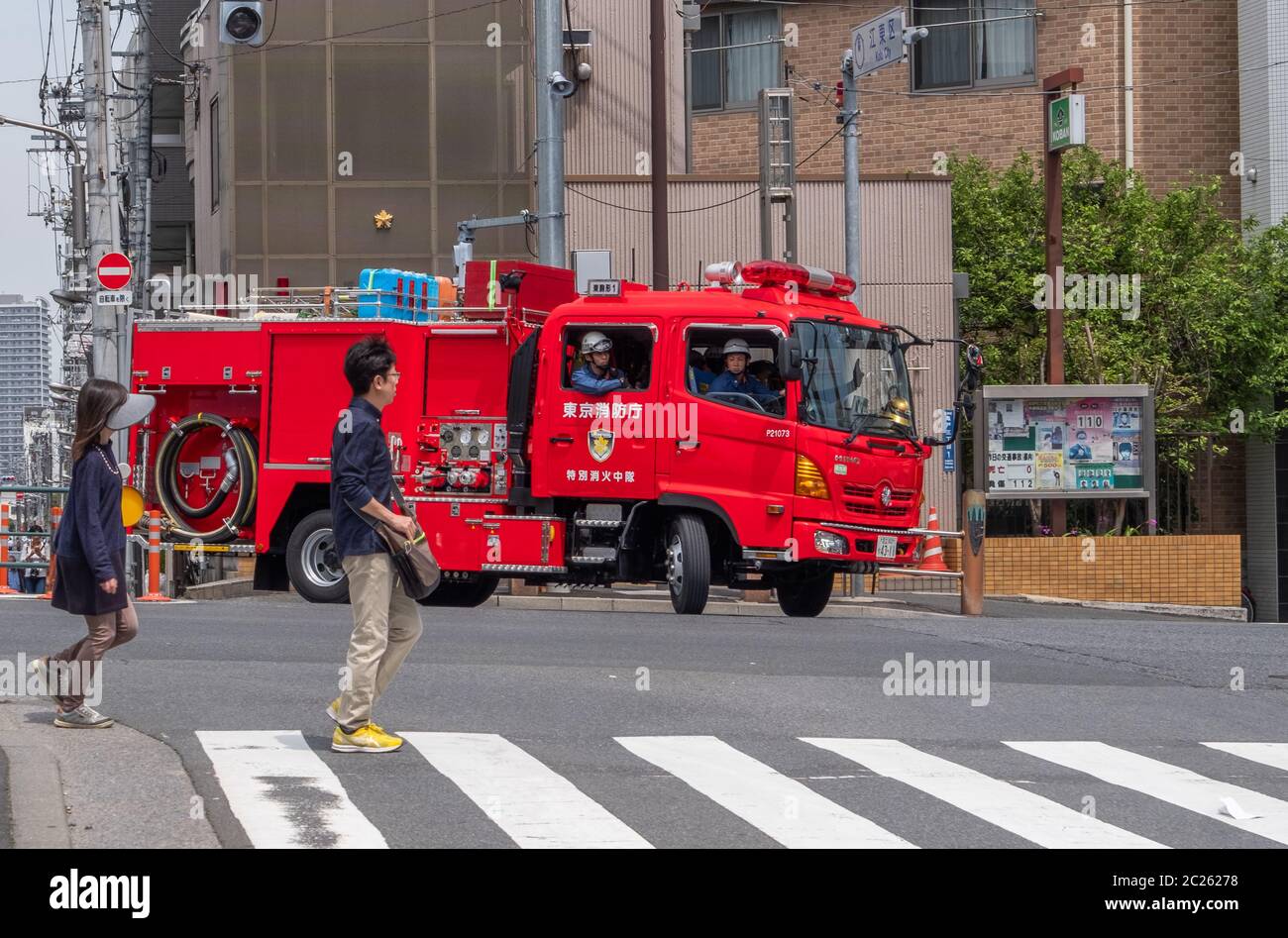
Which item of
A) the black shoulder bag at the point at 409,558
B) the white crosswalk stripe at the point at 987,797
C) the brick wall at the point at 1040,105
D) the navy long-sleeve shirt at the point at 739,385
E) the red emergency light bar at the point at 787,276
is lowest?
the white crosswalk stripe at the point at 987,797

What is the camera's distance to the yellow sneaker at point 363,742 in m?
9.03

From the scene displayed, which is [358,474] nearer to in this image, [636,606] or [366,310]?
[366,310]

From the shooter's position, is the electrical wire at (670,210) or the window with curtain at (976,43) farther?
the window with curtain at (976,43)

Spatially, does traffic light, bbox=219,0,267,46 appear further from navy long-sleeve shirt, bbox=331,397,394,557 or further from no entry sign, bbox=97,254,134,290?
navy long-sleeve shirt, bbox=331,397,394,557

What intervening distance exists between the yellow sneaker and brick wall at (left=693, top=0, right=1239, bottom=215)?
28.4 m

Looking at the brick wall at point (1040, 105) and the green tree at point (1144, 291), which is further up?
the brick wall at point (1040, 105)

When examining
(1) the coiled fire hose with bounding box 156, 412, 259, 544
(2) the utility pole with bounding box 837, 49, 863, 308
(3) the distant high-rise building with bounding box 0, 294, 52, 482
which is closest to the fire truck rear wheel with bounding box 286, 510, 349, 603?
(1) the coiled fire hose with bounding box 156, 412, 259, 544

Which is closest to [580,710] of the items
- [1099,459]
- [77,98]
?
[1099,459]

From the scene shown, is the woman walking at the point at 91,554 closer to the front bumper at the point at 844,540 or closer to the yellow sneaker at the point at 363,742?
the yellow sneaker at the point at 363,742

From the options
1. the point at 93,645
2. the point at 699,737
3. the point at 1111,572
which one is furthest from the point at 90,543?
the point at 1111,572

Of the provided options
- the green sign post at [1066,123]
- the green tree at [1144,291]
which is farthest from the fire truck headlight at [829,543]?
the green tree at [1144,291]

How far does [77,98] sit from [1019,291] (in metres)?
26.7

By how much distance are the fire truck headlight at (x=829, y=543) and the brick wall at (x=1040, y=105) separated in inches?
776

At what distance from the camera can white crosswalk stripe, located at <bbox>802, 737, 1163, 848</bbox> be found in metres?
7.66
